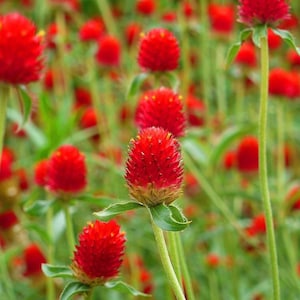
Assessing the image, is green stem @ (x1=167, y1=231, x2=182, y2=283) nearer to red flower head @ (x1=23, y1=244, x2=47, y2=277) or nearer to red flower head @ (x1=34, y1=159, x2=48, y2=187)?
red flower head @ (x1=34, y1=159, x2=48, y2=187)

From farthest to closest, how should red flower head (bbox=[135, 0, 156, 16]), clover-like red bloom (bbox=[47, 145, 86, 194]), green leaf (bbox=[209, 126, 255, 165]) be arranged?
red flower head (bbox=[135, 0, 156, 16]), green leaf (bbox=[209, 126, 255, 165]), clover-like red bloom (bbox=[47, 145, 86, 194])

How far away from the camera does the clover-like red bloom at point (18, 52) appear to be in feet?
4.50

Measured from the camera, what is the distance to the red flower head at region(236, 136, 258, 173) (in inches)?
86.4

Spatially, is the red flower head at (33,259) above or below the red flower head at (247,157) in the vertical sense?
below

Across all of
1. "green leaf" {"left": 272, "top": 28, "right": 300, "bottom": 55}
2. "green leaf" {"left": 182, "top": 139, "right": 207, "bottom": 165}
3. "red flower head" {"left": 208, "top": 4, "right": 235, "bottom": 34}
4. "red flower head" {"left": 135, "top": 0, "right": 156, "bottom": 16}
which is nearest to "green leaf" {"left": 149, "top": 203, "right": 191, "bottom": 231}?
"green leaf" {"left": 272, "top": 28, "right": 300, "bottom": 55}

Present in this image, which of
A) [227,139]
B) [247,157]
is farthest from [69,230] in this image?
[247,157]

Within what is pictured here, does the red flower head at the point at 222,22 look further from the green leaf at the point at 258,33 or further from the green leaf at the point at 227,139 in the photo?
the green leaf at the point at 258,33

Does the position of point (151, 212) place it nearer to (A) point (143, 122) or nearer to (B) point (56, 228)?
(A) point (143, 122)

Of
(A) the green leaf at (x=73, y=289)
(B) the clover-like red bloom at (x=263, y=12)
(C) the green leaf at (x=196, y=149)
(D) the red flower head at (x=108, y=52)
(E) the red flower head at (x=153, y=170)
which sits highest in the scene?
(B) the clover-like red bloom at (x=263, y=12)

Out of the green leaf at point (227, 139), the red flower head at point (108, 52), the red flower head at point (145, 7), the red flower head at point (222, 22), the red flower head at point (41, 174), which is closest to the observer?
the red flower head at point (41, 174)

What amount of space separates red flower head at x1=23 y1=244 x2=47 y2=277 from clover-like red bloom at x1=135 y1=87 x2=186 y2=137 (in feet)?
2.75

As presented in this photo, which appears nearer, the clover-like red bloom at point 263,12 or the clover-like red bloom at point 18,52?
the clover-like red bloom at point 263,12

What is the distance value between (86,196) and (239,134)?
54cm

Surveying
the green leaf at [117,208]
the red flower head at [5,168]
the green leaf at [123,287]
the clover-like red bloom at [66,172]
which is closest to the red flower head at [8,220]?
the red flower head at [5,168]
